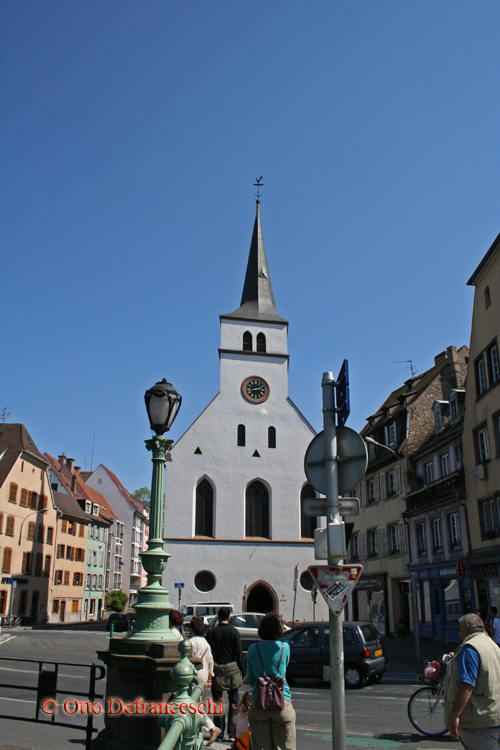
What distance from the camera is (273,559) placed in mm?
35625

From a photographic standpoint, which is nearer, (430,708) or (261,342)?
(430,708)

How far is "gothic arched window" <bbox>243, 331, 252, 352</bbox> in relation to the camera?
41478 millimetres

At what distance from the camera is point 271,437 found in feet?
127

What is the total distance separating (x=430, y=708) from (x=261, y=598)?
2873cm

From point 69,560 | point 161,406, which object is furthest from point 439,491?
point 69,560

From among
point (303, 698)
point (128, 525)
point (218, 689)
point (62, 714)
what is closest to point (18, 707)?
point (62, 714)

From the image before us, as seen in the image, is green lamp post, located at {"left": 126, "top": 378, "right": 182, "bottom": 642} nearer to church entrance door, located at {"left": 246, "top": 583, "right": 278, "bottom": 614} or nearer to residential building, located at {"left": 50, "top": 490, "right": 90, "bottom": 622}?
church entrance door, located at {"left": 246, "top": 583, "right": 278, "bottom": 614}

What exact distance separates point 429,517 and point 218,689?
1982 cm

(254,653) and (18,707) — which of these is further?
(18,707)

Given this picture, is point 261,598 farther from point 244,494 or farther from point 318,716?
point 318,716

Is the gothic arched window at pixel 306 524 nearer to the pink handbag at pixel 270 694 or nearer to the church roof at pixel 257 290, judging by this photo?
the church roof at pixel 257 290

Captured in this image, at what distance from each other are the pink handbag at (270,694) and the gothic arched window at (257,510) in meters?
32.3

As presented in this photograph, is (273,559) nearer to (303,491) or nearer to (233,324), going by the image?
(303,491)

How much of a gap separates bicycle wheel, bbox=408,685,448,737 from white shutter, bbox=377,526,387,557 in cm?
2328
